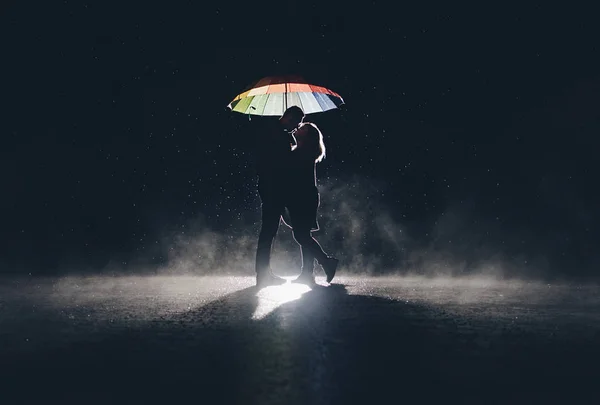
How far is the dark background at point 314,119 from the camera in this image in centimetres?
1278

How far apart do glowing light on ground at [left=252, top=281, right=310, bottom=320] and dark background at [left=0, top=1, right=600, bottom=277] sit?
12.0 feet

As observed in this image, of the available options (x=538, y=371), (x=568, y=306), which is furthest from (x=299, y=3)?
(x=538, y=371)

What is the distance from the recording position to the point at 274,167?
27.8 ft

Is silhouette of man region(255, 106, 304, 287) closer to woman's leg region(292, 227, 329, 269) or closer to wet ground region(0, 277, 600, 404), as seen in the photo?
woman's leg region(292, 227, 329, 269)

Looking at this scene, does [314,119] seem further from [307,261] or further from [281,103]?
[307,261]

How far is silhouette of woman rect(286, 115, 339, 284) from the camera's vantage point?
8.64m

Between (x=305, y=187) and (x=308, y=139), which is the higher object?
(x=308, y=139)

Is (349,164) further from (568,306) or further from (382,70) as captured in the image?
(568,306)

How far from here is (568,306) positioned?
726cm

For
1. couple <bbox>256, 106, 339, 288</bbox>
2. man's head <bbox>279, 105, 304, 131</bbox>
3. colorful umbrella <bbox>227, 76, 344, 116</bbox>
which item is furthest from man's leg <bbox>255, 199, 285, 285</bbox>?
colorful umbrella <bbox>227, 76, 344, 116</bbox>

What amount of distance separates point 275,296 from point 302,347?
2.98 m

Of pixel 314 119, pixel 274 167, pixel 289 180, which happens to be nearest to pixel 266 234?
pixel 289 180

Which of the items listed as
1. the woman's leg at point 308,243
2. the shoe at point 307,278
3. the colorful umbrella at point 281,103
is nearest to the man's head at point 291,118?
the colorful umbrella at point 281,103

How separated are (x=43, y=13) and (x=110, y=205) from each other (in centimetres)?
397
